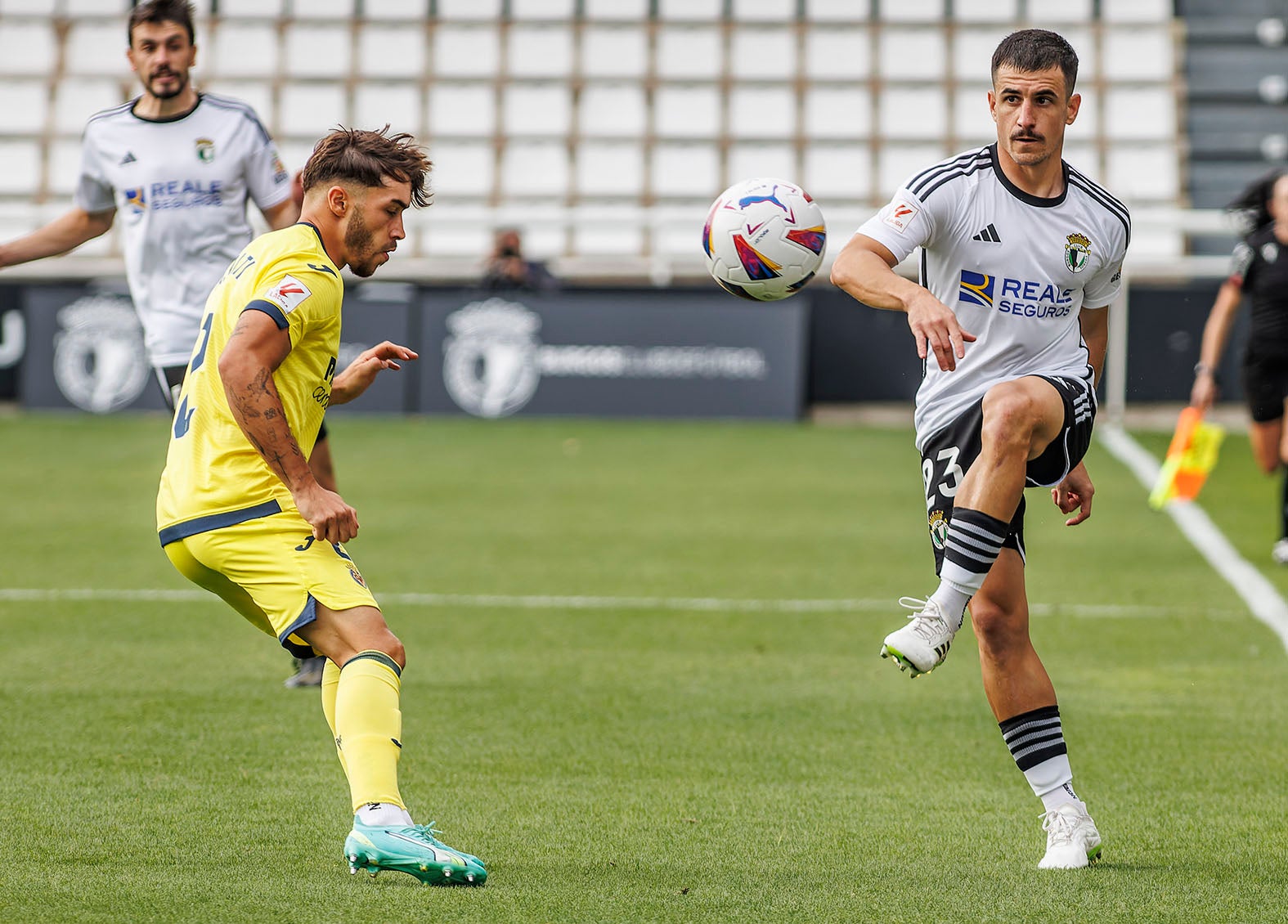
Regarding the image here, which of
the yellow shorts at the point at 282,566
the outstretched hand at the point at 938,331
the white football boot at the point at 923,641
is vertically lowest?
the white football boot at the point at 923,641

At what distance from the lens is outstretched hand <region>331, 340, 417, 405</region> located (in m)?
4.48

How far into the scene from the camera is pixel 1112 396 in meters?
16.9

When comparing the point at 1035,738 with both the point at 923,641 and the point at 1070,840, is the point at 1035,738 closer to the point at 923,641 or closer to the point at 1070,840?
the point at 1070,840

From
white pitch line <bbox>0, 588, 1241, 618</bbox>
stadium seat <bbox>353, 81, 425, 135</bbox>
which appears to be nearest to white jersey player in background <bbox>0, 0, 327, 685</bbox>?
white pitch line <bbox>0, 588, 1241, 618</bbox>

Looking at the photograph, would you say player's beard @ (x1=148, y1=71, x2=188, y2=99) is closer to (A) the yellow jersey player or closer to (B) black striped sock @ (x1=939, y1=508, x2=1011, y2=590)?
(A) the yellow jersey player

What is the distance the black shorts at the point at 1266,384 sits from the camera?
9891 millimetres

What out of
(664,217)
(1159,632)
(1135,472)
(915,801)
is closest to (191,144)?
(915,801)

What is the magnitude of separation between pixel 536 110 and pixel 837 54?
15.1 feet

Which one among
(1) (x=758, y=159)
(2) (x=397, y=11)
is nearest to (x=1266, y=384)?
(1) (x=758, y=159)

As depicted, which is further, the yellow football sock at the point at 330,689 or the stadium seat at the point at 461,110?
the stadium seat at the point at 461,110

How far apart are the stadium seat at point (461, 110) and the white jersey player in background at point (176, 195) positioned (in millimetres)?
17639

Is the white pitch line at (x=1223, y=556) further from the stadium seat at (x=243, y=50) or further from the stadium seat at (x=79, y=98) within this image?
the stadium seat at (x=79, y=98)

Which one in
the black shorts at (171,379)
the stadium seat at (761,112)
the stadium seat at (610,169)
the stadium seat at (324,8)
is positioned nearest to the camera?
the black shorts at (171,379)

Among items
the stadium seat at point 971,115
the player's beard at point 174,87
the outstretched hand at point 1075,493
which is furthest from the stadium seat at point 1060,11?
the outstretched hand at point 1075,493
